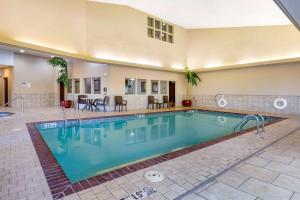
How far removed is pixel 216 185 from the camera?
2299 millimetres

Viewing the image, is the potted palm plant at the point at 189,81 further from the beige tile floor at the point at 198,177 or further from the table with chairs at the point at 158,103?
the beige tile floor at the point at 198,177

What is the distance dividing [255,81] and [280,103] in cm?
179

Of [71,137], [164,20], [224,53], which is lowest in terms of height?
[71,137]

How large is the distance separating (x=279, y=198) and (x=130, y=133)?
4.62 meters

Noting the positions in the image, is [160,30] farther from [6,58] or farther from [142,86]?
[6,58]

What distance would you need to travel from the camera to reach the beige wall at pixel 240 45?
9.26m

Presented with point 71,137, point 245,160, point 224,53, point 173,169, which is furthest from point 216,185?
point 224,53

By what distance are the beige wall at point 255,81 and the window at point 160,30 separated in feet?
12.1

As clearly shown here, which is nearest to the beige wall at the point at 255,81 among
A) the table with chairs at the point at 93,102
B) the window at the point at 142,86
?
the window at the point at 142,86

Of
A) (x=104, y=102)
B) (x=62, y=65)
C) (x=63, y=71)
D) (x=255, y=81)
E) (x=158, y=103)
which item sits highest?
(x=62, y=65)

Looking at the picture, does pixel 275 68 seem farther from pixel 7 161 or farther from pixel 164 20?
pixel 7 161

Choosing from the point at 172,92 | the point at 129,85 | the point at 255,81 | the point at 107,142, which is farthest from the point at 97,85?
the point at 255,81

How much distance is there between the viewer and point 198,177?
2.47 m

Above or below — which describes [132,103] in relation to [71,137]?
above
